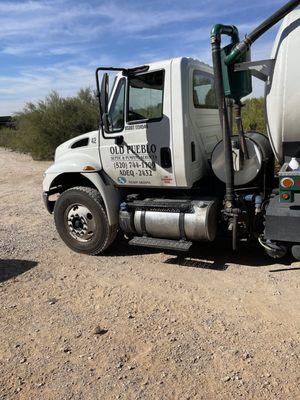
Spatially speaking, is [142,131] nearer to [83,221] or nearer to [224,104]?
[224,104]

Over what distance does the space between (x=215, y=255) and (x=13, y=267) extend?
289 cm

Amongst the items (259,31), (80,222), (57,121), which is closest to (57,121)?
(57,121)

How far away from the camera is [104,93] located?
511cm

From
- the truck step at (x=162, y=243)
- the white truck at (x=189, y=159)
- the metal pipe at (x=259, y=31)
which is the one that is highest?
the metal pipe at (x=259, y=31)

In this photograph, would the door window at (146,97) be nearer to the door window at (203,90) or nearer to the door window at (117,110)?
the door window at (117,110)

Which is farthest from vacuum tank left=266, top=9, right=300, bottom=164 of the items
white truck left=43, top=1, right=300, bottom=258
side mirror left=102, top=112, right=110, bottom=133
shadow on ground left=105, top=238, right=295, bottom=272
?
side mirror left=102, top=112, right=110, bottom=133

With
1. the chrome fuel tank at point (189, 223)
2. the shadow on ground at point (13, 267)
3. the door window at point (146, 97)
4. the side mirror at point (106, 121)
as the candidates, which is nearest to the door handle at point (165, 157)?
Result: the door window at point (146, 97)

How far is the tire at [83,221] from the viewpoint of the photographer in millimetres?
5887

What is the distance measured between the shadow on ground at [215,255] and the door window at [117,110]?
6.09ft

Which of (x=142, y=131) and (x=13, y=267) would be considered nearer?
(x=142, y=131)

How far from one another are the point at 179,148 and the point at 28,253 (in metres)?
2.98

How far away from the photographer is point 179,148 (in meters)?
5.14

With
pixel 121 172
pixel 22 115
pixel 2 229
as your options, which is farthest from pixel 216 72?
pixel 22 115

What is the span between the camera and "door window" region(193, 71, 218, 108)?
5350 millimetres
